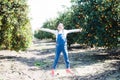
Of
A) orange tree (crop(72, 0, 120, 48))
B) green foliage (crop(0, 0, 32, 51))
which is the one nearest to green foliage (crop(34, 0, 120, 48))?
orange tree (crop(72, 0, 120, 48))

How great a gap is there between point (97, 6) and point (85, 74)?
28.1 feet

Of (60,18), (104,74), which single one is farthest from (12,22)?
(60,18)

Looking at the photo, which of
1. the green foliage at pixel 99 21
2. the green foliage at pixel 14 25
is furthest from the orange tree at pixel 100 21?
the green foliage at pixel 14 25

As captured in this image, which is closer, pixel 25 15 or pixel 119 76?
pixel 119 76

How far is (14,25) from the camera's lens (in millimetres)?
24844

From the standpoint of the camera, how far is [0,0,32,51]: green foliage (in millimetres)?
24016

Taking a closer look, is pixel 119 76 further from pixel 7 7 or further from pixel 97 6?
pixel 7 7

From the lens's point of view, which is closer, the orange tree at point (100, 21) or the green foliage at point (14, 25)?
the orange tree at point (100, 21)

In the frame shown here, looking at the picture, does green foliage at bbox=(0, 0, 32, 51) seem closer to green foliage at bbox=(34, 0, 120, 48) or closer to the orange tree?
green foliage at bbox=(34, 0, 120, 48)

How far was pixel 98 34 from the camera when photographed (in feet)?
76.5

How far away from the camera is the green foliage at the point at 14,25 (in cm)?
2402

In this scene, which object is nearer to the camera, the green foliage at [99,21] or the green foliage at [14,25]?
the green foliage at [99,21]

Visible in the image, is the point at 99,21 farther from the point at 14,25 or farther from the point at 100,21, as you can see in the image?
the point at 14,25

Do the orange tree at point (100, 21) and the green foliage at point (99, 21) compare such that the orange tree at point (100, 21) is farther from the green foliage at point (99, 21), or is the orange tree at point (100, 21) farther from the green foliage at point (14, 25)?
the green foliage at point (14, 25)
